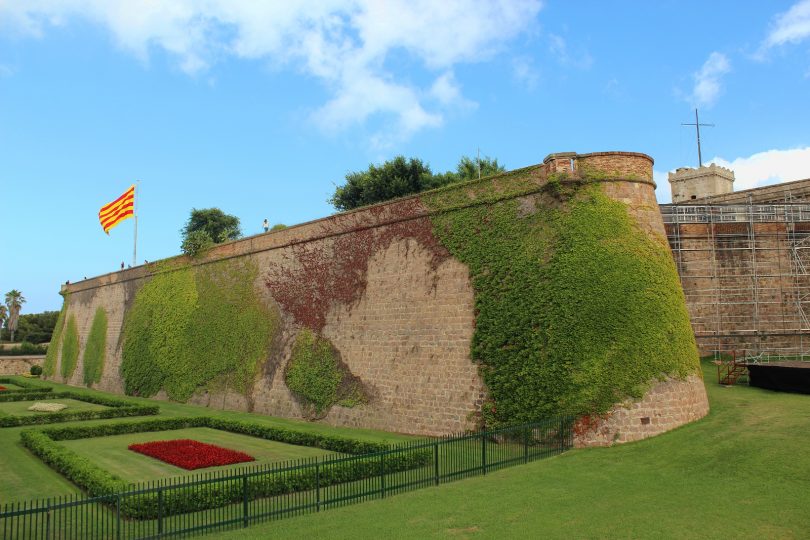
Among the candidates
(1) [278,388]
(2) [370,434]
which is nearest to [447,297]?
(2) [370,434]

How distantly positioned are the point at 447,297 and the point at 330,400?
6.35 meters

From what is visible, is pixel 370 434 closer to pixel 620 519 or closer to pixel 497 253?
pixel 497 253

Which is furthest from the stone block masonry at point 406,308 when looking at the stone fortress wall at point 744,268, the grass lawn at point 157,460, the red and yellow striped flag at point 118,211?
the red and yellow striped flag at point 118,211

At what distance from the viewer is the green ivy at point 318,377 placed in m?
21.4

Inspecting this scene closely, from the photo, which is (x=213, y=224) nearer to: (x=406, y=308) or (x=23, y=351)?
(x=23, y=351)

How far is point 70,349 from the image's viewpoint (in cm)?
4497

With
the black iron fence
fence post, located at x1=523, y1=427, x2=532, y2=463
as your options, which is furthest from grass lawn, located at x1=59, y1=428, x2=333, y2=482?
fence post, located at x1=523, y1=427, x2=532, y2=463

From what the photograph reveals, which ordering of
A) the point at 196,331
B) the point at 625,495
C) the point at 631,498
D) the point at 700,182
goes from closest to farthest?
the point at 631,498
the point at 625,495
the point at 196,331
the point at 700,182

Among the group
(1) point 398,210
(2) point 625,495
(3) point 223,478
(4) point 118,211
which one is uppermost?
(4) point 118,211

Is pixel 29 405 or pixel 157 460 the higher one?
pixel 29 405

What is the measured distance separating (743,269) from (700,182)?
13285 millimetres

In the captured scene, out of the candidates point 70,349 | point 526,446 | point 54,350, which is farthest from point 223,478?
point 54,350

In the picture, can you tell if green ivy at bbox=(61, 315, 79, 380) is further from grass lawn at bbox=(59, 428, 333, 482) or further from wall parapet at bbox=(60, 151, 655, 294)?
grass lawn at bbox=(59, 428, 333, 482)

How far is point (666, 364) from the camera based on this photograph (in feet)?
50.8
